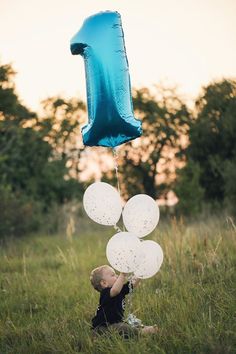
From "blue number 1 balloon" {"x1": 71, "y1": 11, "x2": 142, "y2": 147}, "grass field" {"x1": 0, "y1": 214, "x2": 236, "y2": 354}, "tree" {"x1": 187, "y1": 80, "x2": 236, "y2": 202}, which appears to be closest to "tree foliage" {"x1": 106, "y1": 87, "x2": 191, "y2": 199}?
"tree" {"x1": 187, "y1": 80, "x2": 236, "y2": 202}

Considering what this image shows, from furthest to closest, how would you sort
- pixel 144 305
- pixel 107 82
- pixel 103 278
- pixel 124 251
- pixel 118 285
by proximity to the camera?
1. pixel 144 305
2. pixel 107 82
3. pixel 103 278
4. pixel 118 285
5. pixel 124 251

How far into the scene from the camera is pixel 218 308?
11.3 ft

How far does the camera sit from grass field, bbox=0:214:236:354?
112 inches

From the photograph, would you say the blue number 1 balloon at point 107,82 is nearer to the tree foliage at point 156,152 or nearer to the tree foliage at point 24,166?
the tree foliage at point 24,166

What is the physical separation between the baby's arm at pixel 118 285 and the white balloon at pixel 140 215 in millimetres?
348

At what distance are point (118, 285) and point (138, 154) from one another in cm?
1753

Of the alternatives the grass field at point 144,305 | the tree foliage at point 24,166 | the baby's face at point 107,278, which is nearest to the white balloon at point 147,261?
the baby's face at point 107,278

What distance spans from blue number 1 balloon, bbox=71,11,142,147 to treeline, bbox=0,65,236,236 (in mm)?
5077

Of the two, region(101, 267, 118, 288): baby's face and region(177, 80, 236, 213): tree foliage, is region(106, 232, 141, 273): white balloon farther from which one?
region(177, 80, 236, 213): tree foliage

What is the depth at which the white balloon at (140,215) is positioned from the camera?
3080 mm

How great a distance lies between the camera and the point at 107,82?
3.45m

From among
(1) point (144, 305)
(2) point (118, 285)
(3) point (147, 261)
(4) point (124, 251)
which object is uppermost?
(4) point (124, 251)

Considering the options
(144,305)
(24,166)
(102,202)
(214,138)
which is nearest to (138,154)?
(214,138)

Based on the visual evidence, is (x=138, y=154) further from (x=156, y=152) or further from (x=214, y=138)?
(x=214, y=138)
